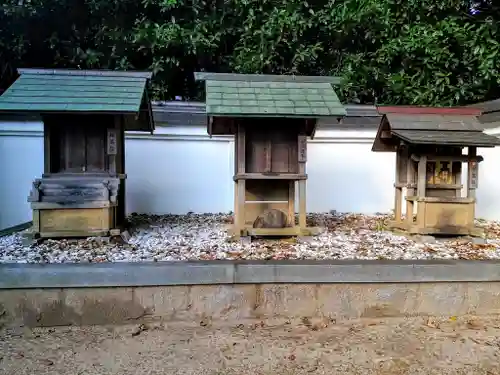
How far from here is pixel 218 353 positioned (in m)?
2.59

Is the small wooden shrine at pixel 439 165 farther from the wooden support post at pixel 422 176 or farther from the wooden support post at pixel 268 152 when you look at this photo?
the wooden support post at pixel 268 152

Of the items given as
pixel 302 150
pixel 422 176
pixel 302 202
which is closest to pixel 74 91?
pixel 302 150

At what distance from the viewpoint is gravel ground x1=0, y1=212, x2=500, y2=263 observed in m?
3.55

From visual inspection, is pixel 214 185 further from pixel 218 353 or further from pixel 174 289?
pixel 218 353

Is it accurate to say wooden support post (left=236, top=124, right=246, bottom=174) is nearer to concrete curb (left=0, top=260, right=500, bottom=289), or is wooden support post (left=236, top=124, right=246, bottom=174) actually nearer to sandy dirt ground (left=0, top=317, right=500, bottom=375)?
concrete curb (left=0, top=260, right=500, bottom=289)

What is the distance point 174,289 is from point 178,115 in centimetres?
385

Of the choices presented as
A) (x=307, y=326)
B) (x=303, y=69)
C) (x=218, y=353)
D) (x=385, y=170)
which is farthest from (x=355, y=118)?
(x=218, y=353)

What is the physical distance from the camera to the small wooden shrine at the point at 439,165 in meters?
4.12

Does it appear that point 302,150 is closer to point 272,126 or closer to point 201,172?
point 272,126

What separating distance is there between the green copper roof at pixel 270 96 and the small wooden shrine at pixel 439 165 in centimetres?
76

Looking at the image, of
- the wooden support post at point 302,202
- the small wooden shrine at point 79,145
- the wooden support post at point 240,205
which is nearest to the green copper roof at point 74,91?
the small wooden shrine at point 79,145

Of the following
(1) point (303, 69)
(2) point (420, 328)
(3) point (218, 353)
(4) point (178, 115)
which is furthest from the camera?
(1) point (303, 69)

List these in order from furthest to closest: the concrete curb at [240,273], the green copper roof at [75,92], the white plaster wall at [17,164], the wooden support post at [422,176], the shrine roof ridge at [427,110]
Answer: the white plaster wall at [17,164]
the shrine roof ridge at [427,110]
the wooden support post at [422,176]
the green copper roof at [75,92]
the concrete curb at [240,273]

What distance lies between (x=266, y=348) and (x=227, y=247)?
138cm
